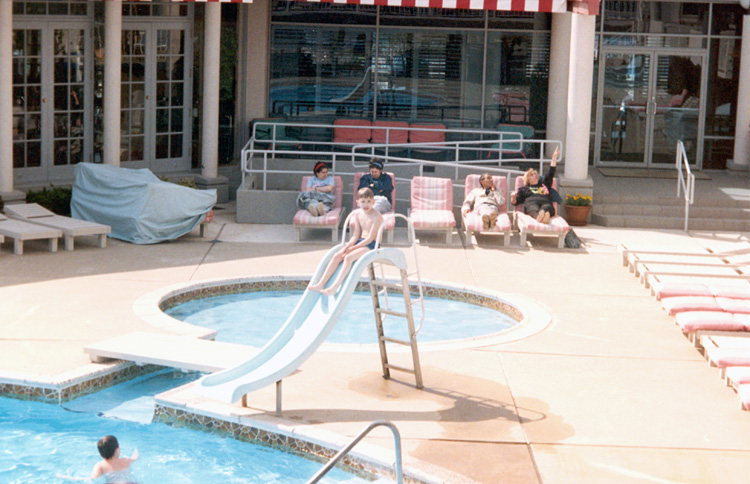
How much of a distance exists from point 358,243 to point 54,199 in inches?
330

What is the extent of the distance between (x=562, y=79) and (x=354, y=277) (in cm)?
1277

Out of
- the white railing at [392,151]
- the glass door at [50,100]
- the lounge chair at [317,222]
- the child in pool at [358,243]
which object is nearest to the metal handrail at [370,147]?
the white railing at [392,151]

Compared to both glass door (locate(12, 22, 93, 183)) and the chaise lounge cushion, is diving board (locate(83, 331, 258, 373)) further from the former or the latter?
glass door (locate(12, 22, 93, 183))

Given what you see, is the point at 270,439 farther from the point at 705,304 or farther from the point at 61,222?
the point at 61,222

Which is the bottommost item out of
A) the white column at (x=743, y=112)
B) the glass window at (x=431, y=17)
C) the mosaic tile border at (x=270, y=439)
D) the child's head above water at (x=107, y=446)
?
the mosaic tile border at (x=270, y=439)

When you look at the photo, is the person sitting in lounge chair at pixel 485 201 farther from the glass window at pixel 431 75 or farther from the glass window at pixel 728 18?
the glass window at pixel 728 18

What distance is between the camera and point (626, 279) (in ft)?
43.8

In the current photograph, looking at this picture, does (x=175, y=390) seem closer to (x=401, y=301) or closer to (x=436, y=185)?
(x=401, y=301)

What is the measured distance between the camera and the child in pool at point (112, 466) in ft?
21.8

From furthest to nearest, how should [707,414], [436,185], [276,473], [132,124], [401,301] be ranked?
[132,124]
[436,185]
[401,301]
[707,414]
[276,473]

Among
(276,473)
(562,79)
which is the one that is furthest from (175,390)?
(562,79)

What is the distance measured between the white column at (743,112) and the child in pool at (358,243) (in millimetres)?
13564

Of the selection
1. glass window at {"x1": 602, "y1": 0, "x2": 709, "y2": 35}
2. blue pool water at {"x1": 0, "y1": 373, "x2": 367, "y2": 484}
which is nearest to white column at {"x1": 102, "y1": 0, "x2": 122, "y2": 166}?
blue pool water at {"x1": 0, "y1": 373, "x2": 367, "y2": 484}

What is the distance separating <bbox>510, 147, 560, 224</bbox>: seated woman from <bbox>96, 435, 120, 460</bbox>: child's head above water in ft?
31.8
